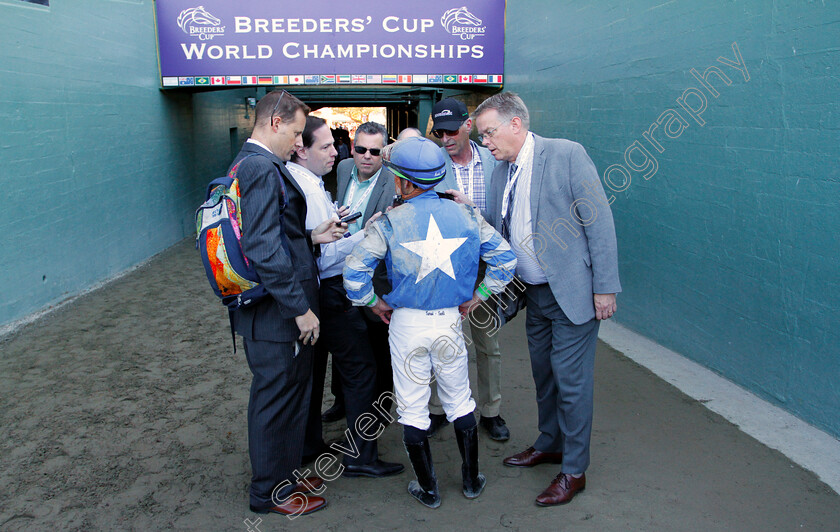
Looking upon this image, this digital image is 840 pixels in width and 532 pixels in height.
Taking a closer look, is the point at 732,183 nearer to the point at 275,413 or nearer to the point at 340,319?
the point at 340,319

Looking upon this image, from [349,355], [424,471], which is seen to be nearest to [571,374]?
[424,471]

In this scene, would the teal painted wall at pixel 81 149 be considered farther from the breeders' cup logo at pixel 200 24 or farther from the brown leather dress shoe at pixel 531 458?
the brown leather dress shoe at pixel 531 458

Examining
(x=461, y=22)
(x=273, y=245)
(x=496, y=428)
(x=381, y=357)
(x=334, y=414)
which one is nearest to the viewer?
(x=273, y=245)

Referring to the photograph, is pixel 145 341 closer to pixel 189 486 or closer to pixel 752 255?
pixel 189 486

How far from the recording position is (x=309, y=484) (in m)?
3.21

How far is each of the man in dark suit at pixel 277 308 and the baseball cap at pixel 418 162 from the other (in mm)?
460

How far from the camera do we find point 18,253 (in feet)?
20.4

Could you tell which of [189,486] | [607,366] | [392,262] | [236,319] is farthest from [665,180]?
[189,486]

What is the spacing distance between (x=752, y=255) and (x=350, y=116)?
42.3m

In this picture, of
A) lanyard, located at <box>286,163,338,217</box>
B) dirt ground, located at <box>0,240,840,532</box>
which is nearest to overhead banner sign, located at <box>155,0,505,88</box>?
Answer: dirt ground, located at <box>0,240,840,532</box>

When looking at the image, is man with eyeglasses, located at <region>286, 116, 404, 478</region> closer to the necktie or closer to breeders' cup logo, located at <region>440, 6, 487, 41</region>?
the necktie

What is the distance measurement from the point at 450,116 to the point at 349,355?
1.51 m

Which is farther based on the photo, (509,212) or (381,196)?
(381,196)

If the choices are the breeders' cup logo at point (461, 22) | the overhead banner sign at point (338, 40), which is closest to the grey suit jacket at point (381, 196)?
the overhead banner sign at point (338, 40)
